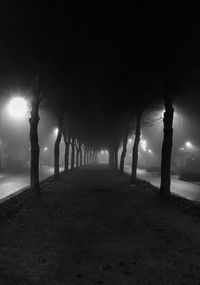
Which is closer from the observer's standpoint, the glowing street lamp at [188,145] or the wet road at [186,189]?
the wet road at [186,189]

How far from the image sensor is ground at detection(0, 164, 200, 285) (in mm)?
7883

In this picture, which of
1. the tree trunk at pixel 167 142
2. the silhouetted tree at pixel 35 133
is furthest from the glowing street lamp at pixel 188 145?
the silhouetted tree at pixel 35 133

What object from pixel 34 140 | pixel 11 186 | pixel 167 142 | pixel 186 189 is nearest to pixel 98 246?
pixel 167 142

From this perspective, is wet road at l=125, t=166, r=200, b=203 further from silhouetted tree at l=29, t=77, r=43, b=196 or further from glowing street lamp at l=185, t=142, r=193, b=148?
glowing street lamp at l=185, t=142, r=193, b=148

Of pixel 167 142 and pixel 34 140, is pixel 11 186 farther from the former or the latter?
pixel 167 142

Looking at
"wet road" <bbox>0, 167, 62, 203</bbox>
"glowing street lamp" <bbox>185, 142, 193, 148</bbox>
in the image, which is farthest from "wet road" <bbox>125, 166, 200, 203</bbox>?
"glowing street lamp" <bbox>185, 142, 193, 148</bbox>

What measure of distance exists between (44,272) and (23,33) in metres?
15.9

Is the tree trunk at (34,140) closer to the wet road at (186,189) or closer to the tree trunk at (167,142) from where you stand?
the tree trunk at (167,142)

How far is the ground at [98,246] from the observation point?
7.88 m

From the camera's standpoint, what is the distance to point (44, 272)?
8039 millimetres

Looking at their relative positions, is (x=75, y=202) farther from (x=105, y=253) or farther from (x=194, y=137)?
(x=194, y=137)

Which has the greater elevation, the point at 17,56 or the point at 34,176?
the point at 17,56

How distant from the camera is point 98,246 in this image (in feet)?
34.0

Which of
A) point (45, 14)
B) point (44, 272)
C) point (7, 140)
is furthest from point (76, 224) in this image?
point (7, 140)
